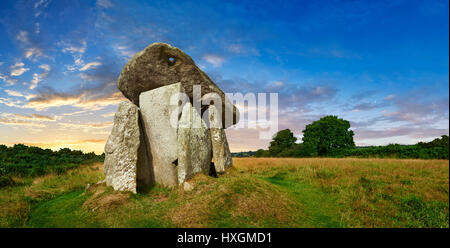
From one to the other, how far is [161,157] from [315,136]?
2782 cm

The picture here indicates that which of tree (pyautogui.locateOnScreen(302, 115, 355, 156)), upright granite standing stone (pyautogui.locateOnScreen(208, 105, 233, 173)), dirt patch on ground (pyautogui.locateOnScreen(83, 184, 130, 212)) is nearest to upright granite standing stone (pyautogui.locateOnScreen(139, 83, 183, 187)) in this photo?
dirt patch on ground (pyautogui.locateOnScreen(83, 184, 130, 212))

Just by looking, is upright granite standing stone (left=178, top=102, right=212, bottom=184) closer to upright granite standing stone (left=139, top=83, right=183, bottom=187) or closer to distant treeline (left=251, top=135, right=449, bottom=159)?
upright granite standing stone (left=139, top=83, right=183, bottom=187)

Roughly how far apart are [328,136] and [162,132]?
91.0ft

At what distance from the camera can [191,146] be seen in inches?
282

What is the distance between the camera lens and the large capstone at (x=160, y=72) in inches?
315

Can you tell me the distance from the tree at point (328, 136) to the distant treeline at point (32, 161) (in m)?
26.9

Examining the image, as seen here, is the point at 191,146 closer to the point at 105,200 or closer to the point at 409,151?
the point at 105,200

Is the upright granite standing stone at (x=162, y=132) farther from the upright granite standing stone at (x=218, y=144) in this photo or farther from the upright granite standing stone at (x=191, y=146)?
the upright granite standing stone at (x=218, y=144)

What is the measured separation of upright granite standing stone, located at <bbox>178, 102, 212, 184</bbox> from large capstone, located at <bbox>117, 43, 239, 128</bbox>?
1.39 metres

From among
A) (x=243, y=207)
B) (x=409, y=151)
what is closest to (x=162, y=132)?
(x=243, y=207)
